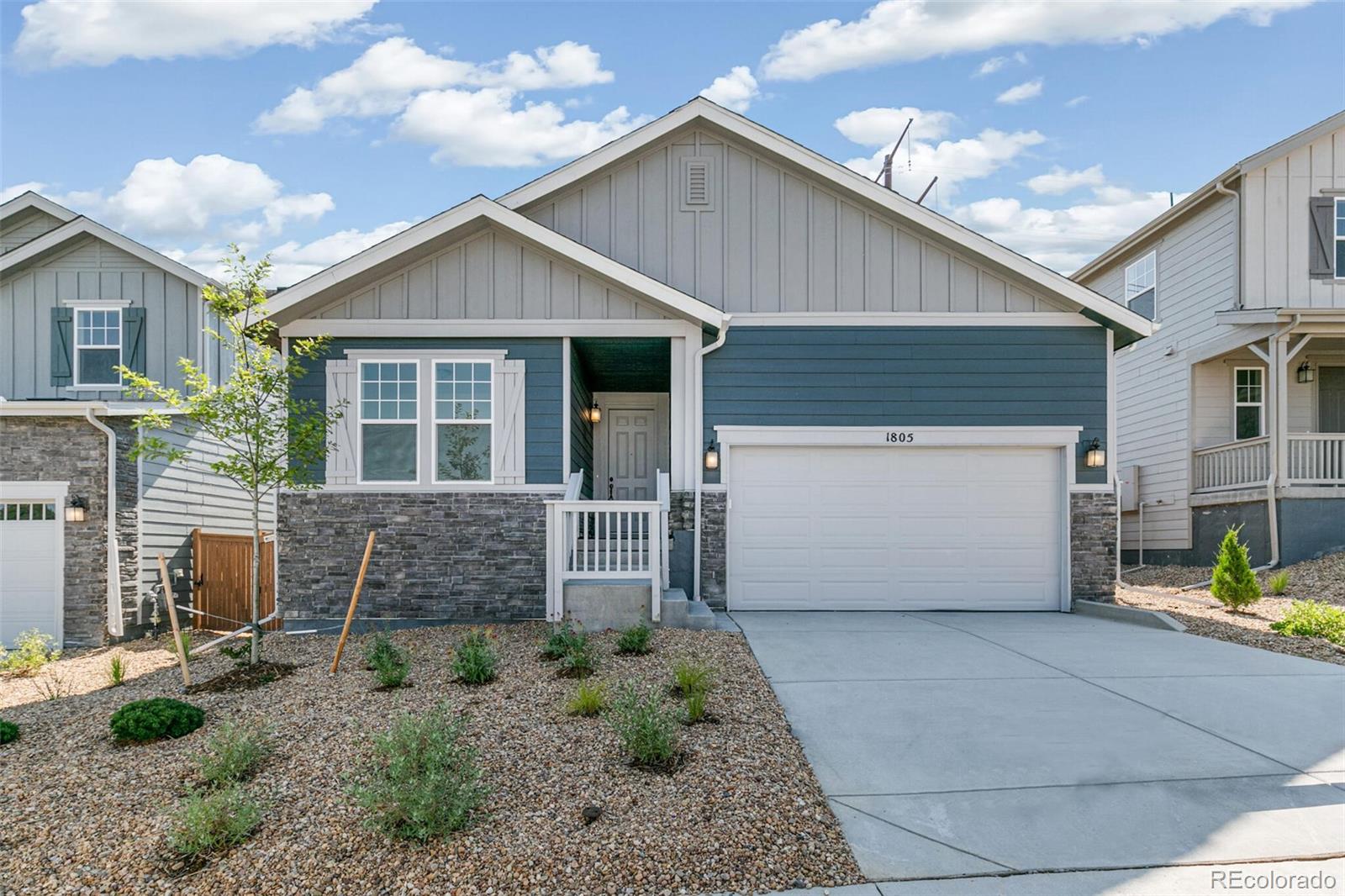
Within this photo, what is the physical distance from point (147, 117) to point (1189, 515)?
17378mm

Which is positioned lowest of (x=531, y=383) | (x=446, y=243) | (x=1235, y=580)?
(x=1235, y=580)

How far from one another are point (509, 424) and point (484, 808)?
220 inches

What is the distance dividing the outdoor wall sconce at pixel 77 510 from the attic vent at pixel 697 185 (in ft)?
27.6

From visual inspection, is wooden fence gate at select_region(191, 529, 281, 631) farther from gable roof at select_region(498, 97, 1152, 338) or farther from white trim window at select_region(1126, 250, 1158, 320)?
white trim window at select_region(1126, 250, 1158, 320)

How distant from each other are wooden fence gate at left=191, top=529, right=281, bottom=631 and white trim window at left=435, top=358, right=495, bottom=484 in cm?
361

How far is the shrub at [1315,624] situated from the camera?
7793mm

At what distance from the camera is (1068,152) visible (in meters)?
15.4

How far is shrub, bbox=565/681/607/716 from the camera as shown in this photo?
512 cm

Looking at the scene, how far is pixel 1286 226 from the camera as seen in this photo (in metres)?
12.8

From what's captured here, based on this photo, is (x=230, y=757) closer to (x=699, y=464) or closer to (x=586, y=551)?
(x=586, y=551)

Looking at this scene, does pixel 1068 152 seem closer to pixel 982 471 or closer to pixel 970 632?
pixel 982 471

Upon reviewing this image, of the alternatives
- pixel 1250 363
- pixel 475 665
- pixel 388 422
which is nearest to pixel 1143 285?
pixel 1250 363

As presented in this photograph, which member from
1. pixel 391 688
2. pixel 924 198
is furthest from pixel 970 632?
pixel 924 198

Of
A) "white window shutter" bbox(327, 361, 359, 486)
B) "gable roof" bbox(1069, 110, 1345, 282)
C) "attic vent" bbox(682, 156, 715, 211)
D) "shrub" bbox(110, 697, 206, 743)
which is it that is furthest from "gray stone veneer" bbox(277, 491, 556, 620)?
"gable roof" bbox(1069, 110, 1345, 282)
